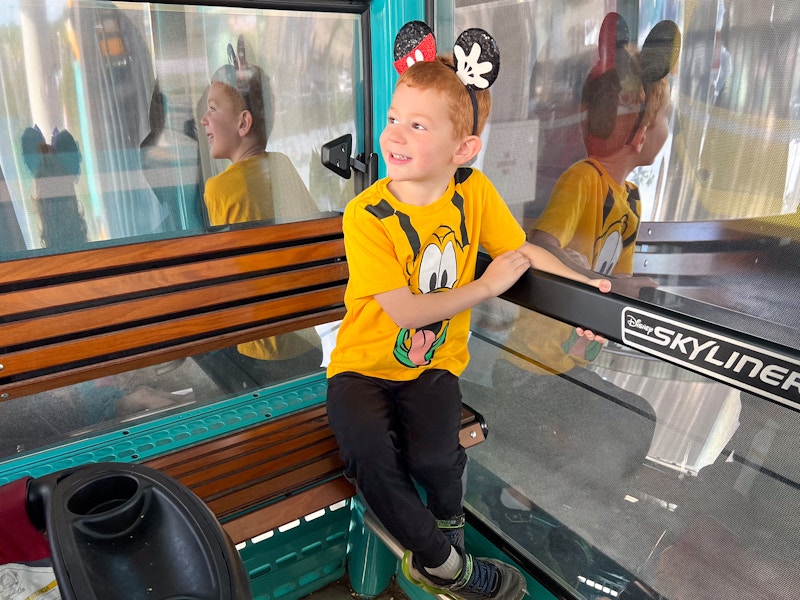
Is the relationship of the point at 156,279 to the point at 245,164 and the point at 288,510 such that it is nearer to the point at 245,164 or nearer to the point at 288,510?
the point at 245,164

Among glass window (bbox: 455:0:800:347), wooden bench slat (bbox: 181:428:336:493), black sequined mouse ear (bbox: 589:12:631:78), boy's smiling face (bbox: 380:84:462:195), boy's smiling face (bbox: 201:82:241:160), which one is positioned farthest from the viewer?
boy's smiling face (bbox: 201:82:241:160)

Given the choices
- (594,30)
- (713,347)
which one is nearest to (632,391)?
(713,347)

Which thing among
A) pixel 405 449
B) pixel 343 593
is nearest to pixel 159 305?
pixel 405 449

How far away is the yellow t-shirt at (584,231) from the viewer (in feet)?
5.28

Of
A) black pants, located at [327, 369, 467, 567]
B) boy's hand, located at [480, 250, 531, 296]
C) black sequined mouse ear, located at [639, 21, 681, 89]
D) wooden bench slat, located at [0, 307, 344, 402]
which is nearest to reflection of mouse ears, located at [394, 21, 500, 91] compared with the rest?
black sequined mouse ear, located at [639, 21, 681, 89]

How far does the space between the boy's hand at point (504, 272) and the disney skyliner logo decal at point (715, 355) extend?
35 cm

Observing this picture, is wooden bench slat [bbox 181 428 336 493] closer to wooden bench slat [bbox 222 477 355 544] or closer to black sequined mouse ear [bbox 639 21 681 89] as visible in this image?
wooden bench slat [bbox 222 477 355 544]

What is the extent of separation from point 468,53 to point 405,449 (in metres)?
1.04

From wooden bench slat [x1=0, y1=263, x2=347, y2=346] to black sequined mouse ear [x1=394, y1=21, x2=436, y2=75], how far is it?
2.62 ft

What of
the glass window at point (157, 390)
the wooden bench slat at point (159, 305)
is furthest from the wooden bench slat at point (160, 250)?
the glass window at point (157, 390)

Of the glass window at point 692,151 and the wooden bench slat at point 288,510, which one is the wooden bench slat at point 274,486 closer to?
the wooden bench slat at point 288,510

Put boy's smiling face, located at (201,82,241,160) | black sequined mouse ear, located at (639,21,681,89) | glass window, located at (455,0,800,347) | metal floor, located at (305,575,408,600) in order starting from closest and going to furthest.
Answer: glass window, located at (455,0,800,347)
black sequined mouse ear, located at (639,21,681,89)
boy's smiling face, located at (201,82,241,160)
metal floor, located at (305,575,408,600)

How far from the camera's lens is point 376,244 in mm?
1711

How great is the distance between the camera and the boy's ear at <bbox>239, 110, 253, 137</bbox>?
2.03 meters
